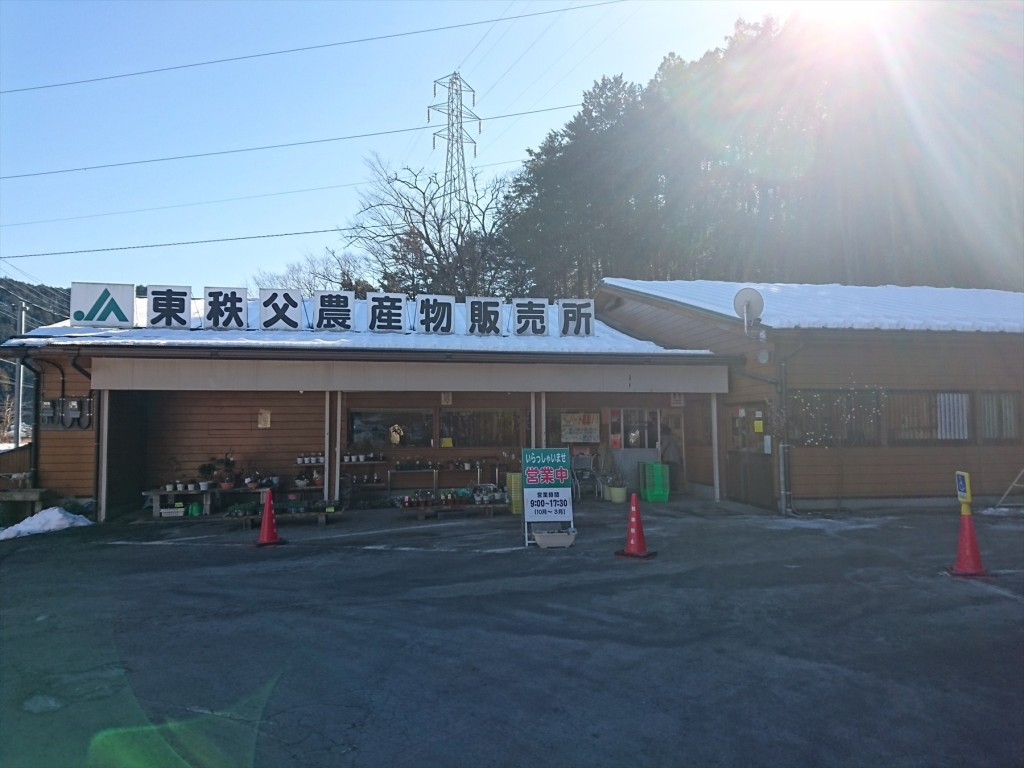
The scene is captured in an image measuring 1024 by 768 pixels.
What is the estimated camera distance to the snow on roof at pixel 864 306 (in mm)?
13125

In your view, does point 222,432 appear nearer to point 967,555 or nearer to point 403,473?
point 403,473

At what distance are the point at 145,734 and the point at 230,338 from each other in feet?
37.6

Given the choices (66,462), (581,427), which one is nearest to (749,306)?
(581,427)

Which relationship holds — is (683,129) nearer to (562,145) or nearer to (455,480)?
(562,145)

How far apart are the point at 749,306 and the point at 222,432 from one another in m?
11.5

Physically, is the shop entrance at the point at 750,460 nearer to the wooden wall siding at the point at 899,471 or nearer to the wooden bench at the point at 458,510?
the wooden wall siding at the point at 899,471

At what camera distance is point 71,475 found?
13820mm

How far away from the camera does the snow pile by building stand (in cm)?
1212

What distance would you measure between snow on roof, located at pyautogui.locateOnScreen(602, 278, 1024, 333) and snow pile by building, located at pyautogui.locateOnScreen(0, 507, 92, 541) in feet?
42.8

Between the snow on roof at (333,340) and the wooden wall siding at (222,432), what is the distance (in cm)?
157

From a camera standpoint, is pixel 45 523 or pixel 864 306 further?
pixel 864 306

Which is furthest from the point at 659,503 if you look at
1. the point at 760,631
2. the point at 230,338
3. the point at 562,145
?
the point at 562,145

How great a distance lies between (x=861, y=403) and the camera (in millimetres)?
13430

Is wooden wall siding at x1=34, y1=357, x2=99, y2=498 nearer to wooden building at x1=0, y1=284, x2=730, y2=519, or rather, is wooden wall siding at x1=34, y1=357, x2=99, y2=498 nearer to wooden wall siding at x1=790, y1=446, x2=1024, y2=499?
wooden building at x1=0, y1=284, x2=730, y2=519
